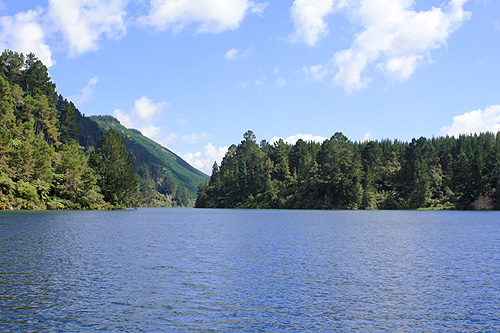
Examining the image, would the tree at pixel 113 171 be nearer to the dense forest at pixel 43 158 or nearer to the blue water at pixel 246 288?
the dense forest at pixel 43 158

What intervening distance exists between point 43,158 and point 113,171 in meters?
33.6

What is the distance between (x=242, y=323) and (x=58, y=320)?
778cm

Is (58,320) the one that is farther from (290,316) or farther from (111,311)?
(290,316)

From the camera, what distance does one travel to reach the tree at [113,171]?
147m

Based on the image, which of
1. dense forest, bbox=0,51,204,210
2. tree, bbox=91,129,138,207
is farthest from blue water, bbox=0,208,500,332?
tree, bbox=91,129,138,207

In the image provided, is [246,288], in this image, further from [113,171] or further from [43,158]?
[113,171]

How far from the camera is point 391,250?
42094 mm

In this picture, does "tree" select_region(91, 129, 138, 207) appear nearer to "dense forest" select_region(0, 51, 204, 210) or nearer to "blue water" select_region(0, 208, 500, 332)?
"dense forest" select_region(0, 51, 204, 210)

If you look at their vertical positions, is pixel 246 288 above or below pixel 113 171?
below

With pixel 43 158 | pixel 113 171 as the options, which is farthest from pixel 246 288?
pixel 113 171

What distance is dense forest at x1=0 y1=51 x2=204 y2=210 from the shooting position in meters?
108

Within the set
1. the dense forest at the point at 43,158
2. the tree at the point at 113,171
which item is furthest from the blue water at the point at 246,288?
the tree at the point at 113,171

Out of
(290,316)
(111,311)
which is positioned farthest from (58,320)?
(290,316)

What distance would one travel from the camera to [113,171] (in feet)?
484
